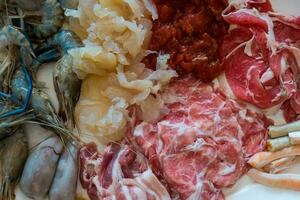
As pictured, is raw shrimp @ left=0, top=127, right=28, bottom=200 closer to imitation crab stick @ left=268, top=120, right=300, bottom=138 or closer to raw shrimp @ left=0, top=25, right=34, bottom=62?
raw shrimp @ left=0, top=25, right=34, bottom=62

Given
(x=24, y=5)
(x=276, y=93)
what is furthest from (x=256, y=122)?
(x=24, y=5)

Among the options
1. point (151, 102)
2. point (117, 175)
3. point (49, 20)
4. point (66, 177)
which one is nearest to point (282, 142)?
point (151, 102)

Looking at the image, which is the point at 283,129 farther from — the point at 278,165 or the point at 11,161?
the point at 11,161

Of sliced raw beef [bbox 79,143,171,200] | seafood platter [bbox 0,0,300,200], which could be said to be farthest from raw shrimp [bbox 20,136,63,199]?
sliced raw beef [bbox 79,143,171,200]

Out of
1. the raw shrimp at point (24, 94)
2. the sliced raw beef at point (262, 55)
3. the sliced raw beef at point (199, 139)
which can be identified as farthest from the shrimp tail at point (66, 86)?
the sliced raw beef at point (262, 55)

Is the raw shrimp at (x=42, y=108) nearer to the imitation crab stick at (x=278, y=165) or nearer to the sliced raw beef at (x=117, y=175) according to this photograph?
the sliced raw beef at (x=117, y=175)
